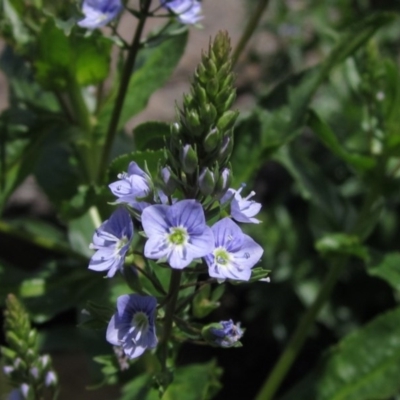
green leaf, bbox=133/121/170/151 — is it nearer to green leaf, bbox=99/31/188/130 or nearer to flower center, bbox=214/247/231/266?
green leaf, bbox=99/31/188/130

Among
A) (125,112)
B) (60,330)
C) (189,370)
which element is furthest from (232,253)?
(60,330)

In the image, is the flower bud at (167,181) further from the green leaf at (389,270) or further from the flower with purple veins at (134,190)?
the green leaf at (389,270)

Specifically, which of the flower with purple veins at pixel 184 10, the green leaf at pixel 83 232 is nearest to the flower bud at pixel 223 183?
the flower with purple veins at pixel 184 10

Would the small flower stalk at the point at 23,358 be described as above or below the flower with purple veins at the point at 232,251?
below

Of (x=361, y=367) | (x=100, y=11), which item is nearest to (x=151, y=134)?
(x=100, y=11)

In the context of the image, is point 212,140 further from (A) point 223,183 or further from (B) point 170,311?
(B) point 170,311

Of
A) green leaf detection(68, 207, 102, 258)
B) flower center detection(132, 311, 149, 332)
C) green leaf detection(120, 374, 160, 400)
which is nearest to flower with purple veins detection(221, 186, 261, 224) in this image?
flower center detection(132, 311, 149, 332)
